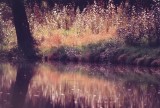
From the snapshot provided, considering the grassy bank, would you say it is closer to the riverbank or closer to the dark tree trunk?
the riverbank

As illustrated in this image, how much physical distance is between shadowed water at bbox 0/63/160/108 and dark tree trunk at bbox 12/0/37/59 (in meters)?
2.23

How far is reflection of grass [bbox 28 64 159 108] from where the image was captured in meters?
11.0

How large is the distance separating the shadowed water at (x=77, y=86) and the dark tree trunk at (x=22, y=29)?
223cm

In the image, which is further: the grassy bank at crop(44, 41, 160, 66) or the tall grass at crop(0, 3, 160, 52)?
the tall grass at crop(0, 3, 160, 52)

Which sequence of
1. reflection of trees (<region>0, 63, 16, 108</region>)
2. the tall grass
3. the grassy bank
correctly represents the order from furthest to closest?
the tall grass → the grassy bank → reflection of trees (<region>0, 63, 16, 108</region>)

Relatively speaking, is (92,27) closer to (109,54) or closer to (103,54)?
(103,54)

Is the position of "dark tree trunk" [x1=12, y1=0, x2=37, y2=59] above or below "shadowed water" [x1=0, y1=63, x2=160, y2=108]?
above

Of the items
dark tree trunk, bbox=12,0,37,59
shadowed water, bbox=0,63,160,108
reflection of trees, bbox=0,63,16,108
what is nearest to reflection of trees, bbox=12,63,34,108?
shadowed water, bbox=0,63,160,108

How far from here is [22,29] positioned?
67.9ft

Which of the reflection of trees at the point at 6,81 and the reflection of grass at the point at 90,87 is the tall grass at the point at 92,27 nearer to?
the reflection of grass at the point at 90,87

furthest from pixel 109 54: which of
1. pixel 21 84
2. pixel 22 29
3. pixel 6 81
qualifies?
pixel 21 84

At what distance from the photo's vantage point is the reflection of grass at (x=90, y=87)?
36.1ft

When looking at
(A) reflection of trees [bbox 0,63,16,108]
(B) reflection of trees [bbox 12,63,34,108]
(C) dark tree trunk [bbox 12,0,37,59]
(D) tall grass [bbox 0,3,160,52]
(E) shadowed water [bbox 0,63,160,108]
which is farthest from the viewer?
(C) dark tree trunk [bbox 12,0,37,59]

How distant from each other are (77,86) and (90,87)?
35cm
